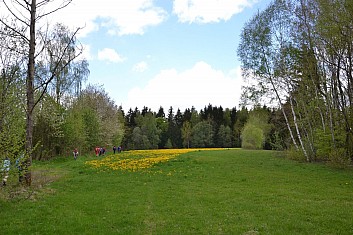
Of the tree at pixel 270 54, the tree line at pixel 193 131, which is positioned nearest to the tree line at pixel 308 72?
the tree at pixel 270 54

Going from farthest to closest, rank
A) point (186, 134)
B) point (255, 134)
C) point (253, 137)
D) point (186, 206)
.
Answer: point (186, 134) < point (253, 137) < point (255, 134) < point (186, 206)

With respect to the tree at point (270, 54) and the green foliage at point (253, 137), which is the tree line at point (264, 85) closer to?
the tree at point (270, 54)

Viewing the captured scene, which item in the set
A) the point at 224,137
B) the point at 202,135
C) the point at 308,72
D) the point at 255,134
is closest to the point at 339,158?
the point at 308,72

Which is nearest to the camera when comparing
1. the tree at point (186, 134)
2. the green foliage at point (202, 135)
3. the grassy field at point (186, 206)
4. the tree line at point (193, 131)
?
the grassy field at point (186, 206)

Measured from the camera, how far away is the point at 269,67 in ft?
88.7

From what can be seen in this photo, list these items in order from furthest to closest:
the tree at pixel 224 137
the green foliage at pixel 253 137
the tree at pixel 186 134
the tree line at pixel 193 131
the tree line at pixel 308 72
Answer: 1. the tree at pixel 186 134
2. the tree at pixel 224 137
3. the tree line at pixel 193 131
4. the green foliage at pixel 253 137
5. the tree line at pixel 308 72

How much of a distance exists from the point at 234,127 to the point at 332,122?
72.4m

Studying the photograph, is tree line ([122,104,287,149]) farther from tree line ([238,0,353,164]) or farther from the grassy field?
the grassy field

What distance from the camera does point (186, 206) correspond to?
11.4 m

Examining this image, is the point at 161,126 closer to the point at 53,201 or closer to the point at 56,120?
the point at 56,120

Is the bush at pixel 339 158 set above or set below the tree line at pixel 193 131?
below

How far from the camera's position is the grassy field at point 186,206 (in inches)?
340

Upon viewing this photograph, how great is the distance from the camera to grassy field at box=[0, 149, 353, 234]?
28.4ft

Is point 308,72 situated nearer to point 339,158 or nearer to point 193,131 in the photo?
point 339,158
